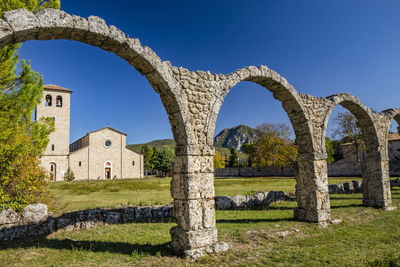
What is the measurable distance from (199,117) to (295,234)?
168 inches

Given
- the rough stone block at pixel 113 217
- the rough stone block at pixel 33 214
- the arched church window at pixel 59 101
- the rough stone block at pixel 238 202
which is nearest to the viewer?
the rough stone block at pixel 33 214

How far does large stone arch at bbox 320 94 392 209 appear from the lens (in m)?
10.6

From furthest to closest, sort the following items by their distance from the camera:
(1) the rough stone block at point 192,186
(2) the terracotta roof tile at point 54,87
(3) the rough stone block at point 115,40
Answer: (2) the terracotta roof tile at point 54,87, (1) the rough stone block at point 192,186, (3) the rough stone block at point 115,40

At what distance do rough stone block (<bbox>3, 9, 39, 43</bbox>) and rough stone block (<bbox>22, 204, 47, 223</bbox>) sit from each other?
16.6 feet

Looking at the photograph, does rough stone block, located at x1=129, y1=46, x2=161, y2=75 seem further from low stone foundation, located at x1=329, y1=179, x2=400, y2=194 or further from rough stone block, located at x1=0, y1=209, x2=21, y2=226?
low stone foundation, located at x1=329, y1=179, x2=400, y2=194

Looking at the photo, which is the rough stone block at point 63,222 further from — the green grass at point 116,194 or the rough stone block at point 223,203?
the rough stone block at point 223,203

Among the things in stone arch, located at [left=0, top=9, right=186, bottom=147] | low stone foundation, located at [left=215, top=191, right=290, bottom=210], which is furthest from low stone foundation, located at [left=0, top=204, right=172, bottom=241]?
stone arch, located at [left=0, top=9, right=186, bottom=147]

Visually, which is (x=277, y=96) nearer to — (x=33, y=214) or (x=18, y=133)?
(x=33, y=214)

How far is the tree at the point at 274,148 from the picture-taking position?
43.5m

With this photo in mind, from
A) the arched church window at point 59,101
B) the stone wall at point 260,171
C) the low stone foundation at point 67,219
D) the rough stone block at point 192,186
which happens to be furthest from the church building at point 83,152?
the rough stone block at point 192,186

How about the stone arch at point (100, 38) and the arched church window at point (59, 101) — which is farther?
the arched church window at point (59, 101)

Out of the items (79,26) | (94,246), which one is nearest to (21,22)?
(79,26)

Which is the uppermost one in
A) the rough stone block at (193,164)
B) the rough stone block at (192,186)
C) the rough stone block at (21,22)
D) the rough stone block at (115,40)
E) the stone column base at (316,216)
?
the rough stone block at (115,40)

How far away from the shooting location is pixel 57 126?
3831cm
